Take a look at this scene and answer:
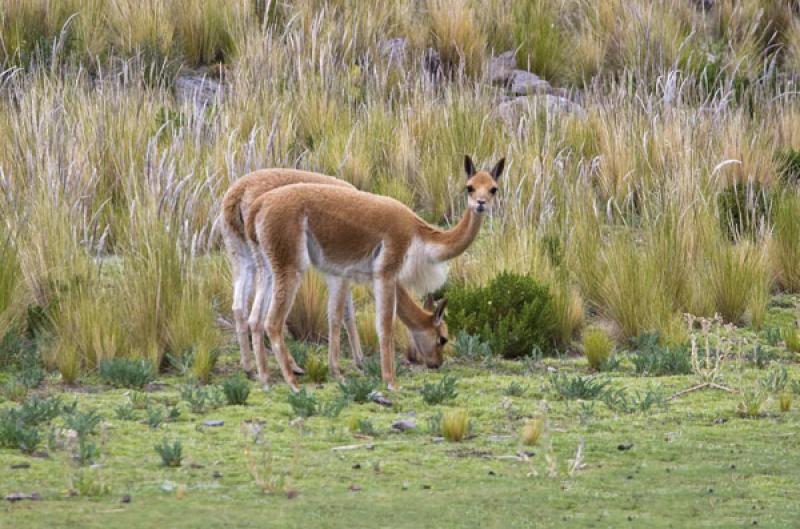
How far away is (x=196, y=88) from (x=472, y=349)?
6338mm

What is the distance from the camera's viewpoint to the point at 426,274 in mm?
9055

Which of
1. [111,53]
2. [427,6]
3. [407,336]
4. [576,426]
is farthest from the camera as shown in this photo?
[427,6]

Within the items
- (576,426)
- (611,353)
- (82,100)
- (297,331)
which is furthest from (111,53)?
(576,426)

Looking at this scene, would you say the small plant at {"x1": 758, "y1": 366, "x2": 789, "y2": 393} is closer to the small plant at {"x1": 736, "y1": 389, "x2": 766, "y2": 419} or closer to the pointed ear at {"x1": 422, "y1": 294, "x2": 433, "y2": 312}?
the small plant at {"x1": 736, "y1": 389, "x2": 766, "y2": 419}

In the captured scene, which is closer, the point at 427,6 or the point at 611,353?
the point at 611,353

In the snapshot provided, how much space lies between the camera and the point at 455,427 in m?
7.09

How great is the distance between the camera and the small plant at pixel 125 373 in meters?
8.60

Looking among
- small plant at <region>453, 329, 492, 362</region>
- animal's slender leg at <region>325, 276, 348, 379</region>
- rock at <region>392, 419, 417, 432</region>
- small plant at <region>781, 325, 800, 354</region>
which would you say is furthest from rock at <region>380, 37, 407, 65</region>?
rock at <region>392, 419, 417, 432</region>

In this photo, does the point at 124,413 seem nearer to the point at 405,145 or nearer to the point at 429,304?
the point at 429,304

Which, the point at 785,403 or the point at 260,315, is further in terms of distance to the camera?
the point at 260,315

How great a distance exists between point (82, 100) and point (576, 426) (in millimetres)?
7558

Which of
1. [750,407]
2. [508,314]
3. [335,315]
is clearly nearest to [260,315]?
[335,315]

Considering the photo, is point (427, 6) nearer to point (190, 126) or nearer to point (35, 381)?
point (190, 126)

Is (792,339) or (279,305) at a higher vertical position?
(279,305)
